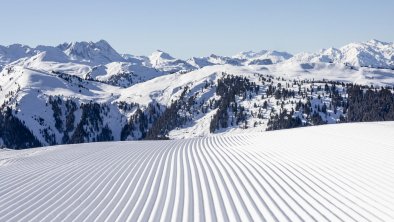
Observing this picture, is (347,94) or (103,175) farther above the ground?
(347,94)

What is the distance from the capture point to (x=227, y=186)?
2197 centimetres

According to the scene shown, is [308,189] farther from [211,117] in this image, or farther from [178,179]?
[211,117]

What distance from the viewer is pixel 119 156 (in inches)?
1503

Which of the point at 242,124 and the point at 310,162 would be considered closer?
the point at 310,162

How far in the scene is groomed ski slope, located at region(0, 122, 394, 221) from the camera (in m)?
17.2

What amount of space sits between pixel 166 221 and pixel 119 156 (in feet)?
73.8

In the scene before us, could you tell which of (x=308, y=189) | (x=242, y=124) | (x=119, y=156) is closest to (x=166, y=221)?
(x=308, y=189)

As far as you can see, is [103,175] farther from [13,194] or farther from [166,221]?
[166,221]

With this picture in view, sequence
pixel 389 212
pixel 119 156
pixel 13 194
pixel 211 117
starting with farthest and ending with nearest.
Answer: pixel 211 117 → pixel 119 156 → pixel 13 194 → pixel 389 212

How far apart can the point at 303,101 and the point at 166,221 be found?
174 meters

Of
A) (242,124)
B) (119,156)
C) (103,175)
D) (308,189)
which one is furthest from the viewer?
(242,124)

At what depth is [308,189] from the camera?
65.9 feet

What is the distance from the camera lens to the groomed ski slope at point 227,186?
56.3 feet

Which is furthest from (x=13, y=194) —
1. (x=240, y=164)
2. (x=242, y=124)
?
(x=242, y=124)
